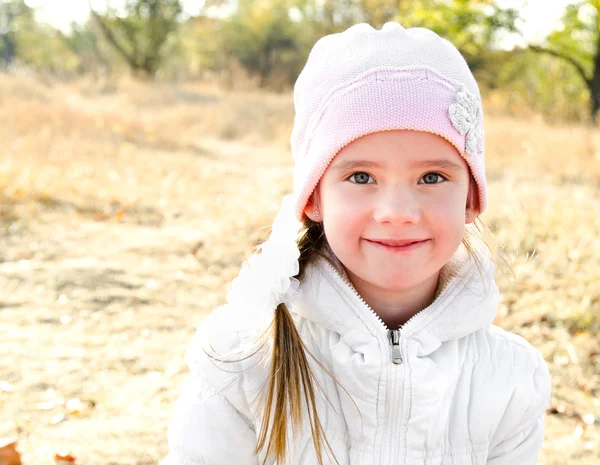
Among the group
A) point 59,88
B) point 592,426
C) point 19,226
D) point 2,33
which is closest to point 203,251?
point 19,226

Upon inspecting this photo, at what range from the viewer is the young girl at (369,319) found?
1687mm

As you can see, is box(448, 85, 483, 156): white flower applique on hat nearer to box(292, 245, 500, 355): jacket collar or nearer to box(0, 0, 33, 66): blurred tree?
box(292, 245, 500, 355): jacket collar

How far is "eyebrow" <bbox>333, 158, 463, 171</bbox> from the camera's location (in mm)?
1676

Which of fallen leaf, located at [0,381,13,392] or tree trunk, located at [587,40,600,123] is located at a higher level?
tree trunk, located at [587,40,600,123]

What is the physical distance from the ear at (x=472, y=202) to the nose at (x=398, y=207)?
0.94ft

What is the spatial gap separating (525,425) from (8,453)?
165cm

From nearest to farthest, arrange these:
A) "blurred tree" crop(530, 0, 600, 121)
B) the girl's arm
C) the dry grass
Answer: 1. the girl's arm
2. the dry grass
3. "blurred tree" crop(530, 0, 600, 121)

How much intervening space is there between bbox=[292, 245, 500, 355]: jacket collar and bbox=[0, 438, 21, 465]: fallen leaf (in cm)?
114

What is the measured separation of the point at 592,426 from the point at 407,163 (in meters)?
1.84

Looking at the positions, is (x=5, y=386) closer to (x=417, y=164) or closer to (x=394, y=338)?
(x=394, y=338)

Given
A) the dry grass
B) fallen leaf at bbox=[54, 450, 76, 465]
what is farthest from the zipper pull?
fallen leaf at bbox=[54, 450, 76, 465]

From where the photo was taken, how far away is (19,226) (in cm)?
492

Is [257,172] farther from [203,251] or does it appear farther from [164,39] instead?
[164,39]

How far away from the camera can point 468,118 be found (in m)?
1.73
